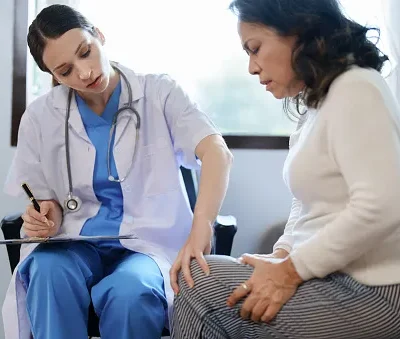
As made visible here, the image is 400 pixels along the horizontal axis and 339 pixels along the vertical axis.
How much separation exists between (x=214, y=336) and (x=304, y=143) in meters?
Answer: 0.38

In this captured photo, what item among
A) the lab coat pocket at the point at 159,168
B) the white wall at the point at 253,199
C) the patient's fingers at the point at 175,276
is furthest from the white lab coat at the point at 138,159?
the white wall at the point at 253,199

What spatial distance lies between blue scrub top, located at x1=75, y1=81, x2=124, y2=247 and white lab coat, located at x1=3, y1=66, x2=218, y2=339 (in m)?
0.01

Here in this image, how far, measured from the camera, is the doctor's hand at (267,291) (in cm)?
104

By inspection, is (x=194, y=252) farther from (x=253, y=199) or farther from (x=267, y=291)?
(x=253, y=199)

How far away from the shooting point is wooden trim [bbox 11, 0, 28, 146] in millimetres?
1942

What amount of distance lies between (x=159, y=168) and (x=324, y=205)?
20.8 inches

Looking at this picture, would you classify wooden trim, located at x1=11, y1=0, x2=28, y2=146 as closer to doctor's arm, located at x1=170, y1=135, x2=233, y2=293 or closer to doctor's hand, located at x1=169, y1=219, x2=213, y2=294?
doctor's arm, located at x1=170, y1=135, x2=233, y2=293

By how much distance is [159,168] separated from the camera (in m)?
1.53

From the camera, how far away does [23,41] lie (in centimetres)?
195

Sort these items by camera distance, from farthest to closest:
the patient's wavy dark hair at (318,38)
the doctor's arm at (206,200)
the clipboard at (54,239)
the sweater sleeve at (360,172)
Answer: the clipboard at (54,239) → the doctor's arm at (206,200) → the patient's wavy dark hair at (318,38) → the sweater sleeve at (360,172)

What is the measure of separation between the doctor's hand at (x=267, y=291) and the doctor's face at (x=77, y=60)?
627 millimetres

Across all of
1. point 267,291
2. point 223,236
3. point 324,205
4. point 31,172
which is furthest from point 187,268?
point 31,172

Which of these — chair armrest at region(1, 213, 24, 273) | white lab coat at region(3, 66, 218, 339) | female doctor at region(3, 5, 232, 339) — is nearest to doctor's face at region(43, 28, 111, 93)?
female doctor at region(3, 5, 232, 339)

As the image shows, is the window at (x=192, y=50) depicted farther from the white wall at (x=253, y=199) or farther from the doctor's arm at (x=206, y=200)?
the doctor's arm at (x=206, y=200)
